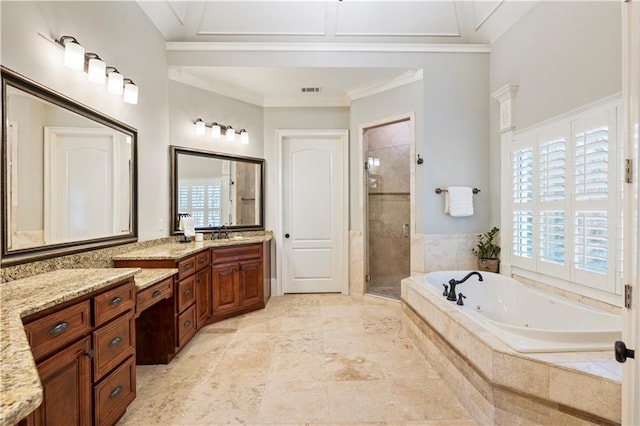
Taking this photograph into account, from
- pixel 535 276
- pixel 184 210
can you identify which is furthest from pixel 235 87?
pixel 535 276

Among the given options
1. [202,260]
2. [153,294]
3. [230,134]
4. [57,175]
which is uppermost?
[230,134]

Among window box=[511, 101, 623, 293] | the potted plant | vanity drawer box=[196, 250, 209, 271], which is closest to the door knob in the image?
window box=[511, 101, 623, 293]

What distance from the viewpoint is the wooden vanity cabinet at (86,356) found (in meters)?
1.27

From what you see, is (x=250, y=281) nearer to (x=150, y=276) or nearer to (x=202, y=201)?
(x=202, y=201)

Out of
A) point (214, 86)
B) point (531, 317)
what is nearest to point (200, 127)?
point (214, 86)

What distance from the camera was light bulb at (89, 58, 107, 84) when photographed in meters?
2.15

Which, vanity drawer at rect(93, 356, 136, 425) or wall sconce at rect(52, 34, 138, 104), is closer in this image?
vanity drawer at rect(93, 356, 136, 425)

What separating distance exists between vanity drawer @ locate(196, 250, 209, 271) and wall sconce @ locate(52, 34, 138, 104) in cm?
146

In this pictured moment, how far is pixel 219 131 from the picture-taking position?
12.7ft

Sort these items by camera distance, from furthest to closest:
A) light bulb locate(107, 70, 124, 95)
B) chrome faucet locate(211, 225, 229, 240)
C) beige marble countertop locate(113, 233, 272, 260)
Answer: chrome faucet locate(211, 225, 229, 240)
beige marble countertop locate(113, 233, 272, 260)
light bulb locate(107, 70, 124, 95)

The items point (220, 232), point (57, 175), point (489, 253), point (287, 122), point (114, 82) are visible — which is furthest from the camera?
point (287, 122)

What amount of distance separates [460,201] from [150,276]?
305 cm

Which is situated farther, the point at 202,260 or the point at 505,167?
the point at 505,167

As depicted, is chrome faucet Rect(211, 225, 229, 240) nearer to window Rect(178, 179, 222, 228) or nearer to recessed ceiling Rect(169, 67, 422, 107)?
window Rect(178, 179, 222, 228)
